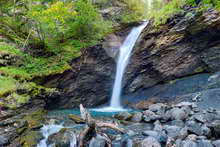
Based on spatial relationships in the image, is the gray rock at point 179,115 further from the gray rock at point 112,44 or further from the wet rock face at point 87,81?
the gray rock at point 112,44

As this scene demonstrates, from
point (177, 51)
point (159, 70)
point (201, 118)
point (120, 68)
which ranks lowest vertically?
point (201, 118)

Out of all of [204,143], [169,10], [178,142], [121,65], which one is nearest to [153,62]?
[121,65]

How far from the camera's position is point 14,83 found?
7.81 metres

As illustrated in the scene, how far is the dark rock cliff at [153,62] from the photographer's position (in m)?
10.9

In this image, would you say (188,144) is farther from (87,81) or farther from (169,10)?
(169,10)

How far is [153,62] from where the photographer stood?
1251 centimetres

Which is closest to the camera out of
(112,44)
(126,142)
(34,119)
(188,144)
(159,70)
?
(188,144)

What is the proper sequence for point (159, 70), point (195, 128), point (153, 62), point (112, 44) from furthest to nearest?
1. point (112, 44)
2. point (153, 62)
3. point (159, 70)
4. point (195, 128)

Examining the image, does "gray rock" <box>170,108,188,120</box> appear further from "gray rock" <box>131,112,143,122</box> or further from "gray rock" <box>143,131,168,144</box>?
"gray rock" <box>143,131,168,144</box>

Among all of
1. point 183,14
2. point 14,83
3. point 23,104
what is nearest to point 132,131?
point 23,104

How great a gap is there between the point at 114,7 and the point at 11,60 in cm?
1313

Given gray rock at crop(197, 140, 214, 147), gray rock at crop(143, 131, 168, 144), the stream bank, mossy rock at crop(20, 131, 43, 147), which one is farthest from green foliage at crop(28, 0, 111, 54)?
gray rock at crop(197, 140, 214, 147)

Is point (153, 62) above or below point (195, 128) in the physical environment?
above

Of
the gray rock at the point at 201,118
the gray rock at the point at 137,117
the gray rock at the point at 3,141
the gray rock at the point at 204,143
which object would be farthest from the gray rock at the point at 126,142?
the gray rock at the point at 3,141
